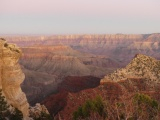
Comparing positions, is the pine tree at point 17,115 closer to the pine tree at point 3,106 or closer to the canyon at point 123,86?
the pine tree at point 3,106

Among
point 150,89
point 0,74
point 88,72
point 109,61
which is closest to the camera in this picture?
point 0,74

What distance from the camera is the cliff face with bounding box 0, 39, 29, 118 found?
30.9m

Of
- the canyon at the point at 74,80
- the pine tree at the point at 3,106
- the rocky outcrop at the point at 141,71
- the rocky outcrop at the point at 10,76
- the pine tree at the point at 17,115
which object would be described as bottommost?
the canyon at the point at 74,80

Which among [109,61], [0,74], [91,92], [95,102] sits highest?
[0,74]

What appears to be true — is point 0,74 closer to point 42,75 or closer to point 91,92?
point 91,92

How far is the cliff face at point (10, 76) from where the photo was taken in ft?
101

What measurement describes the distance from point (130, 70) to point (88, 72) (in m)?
91.4

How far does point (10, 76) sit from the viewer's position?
31.2 m


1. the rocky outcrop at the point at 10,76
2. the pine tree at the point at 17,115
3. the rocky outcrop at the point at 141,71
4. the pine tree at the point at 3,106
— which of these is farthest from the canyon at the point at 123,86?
the pine tree at the point at 3,106

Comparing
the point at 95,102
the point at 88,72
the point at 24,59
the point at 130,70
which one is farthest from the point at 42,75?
the point at 95,102

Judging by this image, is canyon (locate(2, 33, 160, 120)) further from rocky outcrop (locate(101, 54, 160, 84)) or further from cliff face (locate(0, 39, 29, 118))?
cliff face (locate(0, 39, 29, 118))

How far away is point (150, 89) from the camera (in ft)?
168

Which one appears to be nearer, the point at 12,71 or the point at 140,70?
the point at 12,71

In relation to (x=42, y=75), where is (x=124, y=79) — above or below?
above
